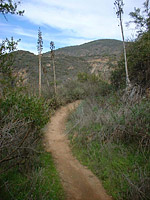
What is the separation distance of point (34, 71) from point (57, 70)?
426 centimetres

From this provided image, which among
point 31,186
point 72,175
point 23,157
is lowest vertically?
point 72,175

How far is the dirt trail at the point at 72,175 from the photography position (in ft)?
12.7

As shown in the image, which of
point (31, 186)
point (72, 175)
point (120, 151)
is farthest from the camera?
point (120, 151)

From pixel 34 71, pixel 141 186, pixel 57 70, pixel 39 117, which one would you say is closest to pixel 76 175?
pixel 141 186

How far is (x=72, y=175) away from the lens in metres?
4.70

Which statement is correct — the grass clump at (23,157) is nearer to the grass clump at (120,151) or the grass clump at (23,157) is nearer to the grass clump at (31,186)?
the grass clump at (31,186)

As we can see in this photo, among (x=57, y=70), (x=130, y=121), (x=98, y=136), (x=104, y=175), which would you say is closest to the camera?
(x=104, y=175)

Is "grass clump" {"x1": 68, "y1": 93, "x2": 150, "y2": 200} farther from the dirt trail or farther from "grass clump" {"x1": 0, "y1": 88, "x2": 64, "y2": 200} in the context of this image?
"grass clump" {"x1": 0, "y1": 88, "x2": 64, "y2": 200}

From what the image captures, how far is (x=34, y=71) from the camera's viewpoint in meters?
25.9

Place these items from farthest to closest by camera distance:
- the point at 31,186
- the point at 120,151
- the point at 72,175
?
the point at 120,151, the point at 72,175, the point at 31,186

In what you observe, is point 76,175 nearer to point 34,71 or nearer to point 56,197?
point 56,197

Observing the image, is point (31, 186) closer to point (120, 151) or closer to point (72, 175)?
point (72, 175)

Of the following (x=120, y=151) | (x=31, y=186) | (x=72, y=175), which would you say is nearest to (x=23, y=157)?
(x=31, y=186)

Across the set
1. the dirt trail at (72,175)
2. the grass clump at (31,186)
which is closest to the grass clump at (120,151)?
the dirt trail at (72,175)
